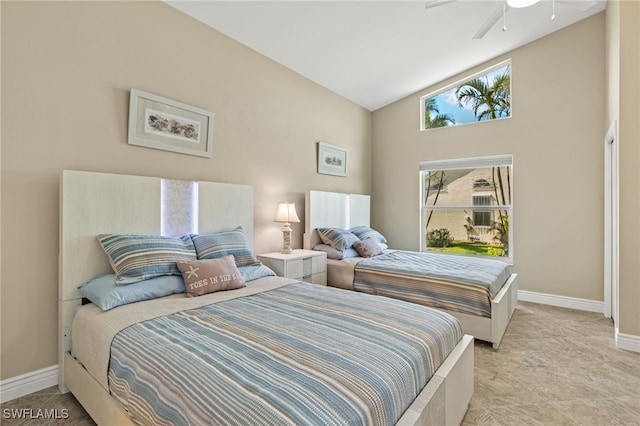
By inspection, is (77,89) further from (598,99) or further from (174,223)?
(598,99)

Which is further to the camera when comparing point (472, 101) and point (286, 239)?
point (472, 101)

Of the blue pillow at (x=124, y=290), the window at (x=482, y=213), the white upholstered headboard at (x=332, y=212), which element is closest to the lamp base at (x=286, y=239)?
the white upholstered headboard at (x=332, y=212)

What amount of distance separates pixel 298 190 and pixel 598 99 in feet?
11.9

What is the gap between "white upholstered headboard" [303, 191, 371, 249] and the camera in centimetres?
403

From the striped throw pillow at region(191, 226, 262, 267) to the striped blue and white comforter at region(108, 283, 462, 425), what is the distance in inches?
28.3

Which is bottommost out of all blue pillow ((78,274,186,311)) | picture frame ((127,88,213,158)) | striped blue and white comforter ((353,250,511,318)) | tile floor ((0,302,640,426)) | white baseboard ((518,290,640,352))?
tile floor ((0,302,640,426))

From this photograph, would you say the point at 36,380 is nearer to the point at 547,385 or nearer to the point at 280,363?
the point at 280,363

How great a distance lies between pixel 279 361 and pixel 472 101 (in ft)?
15.2

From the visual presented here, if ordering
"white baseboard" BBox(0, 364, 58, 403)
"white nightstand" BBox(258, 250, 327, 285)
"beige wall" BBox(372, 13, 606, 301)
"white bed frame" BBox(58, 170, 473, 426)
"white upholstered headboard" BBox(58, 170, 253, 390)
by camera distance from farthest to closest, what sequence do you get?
"beige wall" BBox(372, 13, 606, 301)
"white nightstand" BBox(258, 250, 327, 285)
"white upholstered headboard" BBox(58, 170, 253, 390)
"white baseboard" BBox(0, 364, 58, 403)
"white bed frame" BBox(58, 170, 473, 426)

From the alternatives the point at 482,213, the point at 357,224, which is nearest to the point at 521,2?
Result: the point at 482,213

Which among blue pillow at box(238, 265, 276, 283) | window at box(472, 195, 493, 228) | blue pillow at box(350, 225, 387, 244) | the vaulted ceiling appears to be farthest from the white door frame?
blue pillow at box(238, 265, 276, 283)

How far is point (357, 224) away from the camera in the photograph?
4871 millimetres

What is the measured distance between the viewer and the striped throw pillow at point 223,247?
2.49m

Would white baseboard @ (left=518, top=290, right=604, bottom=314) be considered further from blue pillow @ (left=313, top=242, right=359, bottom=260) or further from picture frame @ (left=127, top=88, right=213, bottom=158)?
picture frame @ (left=127, top=88, right=213, bottom=158)
